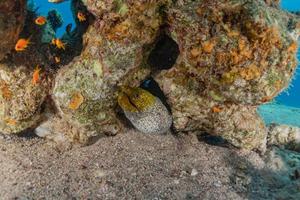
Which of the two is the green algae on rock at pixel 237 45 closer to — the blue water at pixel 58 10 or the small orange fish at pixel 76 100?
the small orange fish at pixel 76 100

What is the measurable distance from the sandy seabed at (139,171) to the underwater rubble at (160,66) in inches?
9.1

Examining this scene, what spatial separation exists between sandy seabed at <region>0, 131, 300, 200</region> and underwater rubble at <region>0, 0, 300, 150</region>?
231mm

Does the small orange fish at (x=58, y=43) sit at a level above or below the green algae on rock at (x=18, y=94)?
above

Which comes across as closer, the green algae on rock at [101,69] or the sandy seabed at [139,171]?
the green algae on rock at [101,69]

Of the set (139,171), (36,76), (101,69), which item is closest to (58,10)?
(36,76)

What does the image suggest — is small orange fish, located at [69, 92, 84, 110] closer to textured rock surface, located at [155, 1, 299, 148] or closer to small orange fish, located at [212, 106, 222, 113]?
textured rock surface, located at [155, 1, 299, 148]

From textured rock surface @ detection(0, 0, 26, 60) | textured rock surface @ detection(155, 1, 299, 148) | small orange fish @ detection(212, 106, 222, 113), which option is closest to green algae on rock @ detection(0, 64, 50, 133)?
textured rock surface @ detection(0, 0, 26, 60)

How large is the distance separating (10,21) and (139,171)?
2.56m

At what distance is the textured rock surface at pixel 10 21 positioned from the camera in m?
4.02

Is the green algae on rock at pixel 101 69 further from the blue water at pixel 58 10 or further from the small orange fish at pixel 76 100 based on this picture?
the blue water at pixel 58 10

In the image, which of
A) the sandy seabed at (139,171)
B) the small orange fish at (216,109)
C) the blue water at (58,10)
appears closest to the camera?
the sandy seabed at (139,171)

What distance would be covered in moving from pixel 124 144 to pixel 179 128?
871mm

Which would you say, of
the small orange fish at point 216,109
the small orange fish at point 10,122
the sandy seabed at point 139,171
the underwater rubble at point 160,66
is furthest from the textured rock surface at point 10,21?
the small orange fish at point 216,109

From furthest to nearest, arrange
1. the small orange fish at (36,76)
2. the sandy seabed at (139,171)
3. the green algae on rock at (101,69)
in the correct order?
the small orange fish at (36,76) → the sandy seabed at (139,171) → the green algae on rock at (101,69)
